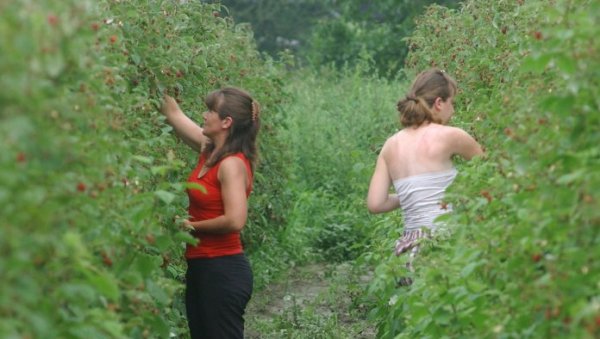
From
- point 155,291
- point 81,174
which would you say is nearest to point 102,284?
point 81,174

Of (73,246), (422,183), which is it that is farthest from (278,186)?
(73,246)

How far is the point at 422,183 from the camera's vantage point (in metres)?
5.84

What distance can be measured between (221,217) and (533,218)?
2315 millimetres

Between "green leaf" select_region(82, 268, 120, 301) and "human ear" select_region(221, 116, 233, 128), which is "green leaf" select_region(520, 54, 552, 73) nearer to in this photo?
"green leaf" select_region(82, 268, 120, 301)

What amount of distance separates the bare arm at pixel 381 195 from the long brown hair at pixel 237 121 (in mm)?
567

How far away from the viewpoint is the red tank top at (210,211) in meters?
5.85

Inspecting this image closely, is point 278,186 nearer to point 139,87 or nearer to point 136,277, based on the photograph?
point 139,87

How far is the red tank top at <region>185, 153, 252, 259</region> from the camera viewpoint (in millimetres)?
5852

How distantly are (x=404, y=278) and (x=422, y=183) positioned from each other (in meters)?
0.43

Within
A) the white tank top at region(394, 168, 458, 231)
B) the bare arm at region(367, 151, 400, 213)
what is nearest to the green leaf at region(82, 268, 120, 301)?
the white tank top at region(394, 168, 458, 231)

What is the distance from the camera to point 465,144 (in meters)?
5.75

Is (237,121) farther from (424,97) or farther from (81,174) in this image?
(81,174)

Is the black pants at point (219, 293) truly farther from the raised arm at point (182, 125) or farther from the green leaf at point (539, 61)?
the green leaf at point (539, 61)

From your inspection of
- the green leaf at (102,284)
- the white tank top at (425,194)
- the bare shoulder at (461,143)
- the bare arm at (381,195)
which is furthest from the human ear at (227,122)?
the green leaf at (102,284)
